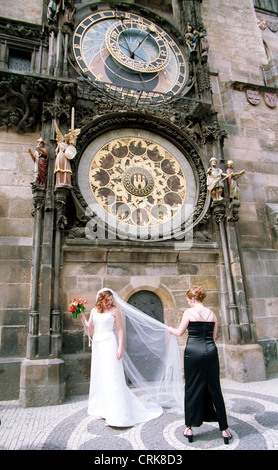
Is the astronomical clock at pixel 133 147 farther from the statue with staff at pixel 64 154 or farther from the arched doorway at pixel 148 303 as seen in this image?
the arched doorway at pixel 148 303

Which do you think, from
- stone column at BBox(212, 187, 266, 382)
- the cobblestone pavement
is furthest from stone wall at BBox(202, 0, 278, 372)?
the cobblestone pavement

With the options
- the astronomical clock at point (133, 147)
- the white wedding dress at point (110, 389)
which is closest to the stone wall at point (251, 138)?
the astronomical clock at point (133, 147)

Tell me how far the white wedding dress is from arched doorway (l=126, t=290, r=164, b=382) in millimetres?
794

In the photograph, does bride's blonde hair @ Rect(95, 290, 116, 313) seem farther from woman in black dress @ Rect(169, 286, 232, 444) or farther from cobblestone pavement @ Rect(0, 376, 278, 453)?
cobblestone pavement @ Rect(0, 376, 278, 453)

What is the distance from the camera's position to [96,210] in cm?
716

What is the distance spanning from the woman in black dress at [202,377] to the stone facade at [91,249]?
2.89 meters

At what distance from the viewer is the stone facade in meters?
5.93

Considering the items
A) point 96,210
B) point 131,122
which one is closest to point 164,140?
point 131,122

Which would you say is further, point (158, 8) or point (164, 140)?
point (158, 8)

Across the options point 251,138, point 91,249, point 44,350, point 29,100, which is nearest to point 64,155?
point 29,100

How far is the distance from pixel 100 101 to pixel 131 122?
969mm

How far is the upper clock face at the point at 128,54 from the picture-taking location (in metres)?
8.60

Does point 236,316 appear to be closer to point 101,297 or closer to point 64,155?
point 101,297

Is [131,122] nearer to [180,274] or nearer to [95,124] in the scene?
[95,124]
